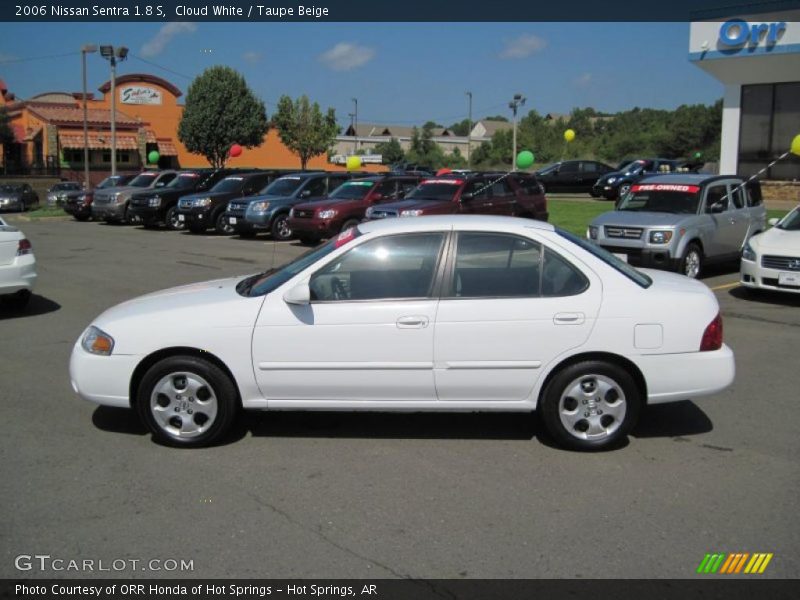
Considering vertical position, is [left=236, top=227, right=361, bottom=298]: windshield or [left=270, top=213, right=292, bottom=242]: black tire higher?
[left=236, top=227, right=361, bottom=298]: windshield

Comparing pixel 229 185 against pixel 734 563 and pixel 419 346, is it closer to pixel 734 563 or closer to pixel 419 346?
pixel 419 346

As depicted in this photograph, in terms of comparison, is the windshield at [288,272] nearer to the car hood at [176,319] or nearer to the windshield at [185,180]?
the car hood at [176,319]

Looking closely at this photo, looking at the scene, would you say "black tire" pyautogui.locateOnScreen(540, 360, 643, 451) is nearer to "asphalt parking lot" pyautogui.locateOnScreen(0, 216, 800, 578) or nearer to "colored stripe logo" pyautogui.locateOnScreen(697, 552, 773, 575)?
"asphalt parking lot" pyautogui.locateOnScreen(0, 216, 800, 578)

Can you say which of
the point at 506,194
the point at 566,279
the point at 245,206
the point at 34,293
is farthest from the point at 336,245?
the point at 245,206

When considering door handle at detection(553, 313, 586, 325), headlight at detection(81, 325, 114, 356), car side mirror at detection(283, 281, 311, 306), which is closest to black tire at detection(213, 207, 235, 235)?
headlight at detection(81, 325, 114, 356)

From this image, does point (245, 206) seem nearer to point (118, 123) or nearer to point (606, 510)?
point (606, 510)

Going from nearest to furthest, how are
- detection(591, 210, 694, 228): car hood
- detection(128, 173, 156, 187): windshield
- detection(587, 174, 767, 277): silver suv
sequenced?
detection(587, 174, 767, 277): silver suv → detection(591, 210, 694, 228): car hood → detection(128, 173, 156, 187): windshield

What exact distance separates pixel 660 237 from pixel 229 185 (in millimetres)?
14555

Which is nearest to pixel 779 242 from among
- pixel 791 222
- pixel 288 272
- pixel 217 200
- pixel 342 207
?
pixel 791 222

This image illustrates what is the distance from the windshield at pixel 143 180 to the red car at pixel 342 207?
1016cm

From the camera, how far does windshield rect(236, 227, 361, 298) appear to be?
5.31 m

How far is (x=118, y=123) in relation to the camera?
5256 cm

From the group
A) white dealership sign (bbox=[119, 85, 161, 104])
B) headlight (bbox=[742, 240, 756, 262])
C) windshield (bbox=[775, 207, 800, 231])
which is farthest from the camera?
white dealership sign (bbox=[119, 85, 161, 104])

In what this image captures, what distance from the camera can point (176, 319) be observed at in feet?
16.8
